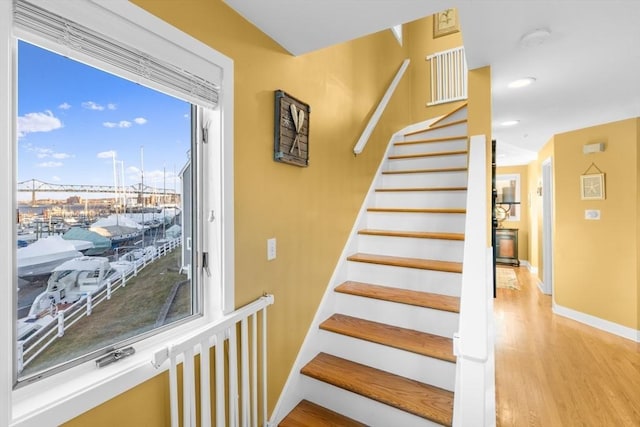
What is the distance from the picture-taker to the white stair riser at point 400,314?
1.84 meters

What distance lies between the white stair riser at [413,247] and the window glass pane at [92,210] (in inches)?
63.9

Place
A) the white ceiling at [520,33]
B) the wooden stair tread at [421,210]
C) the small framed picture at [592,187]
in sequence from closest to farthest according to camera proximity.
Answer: the white ceiling at [520,33], the wooden stair tread at [421,210], the small framed picture at [592,187]

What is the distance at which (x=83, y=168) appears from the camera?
3.12 feet

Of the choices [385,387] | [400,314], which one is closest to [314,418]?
[385,387]

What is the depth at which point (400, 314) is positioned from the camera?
198cm

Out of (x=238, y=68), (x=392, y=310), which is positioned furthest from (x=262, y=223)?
(x=392, y=310)

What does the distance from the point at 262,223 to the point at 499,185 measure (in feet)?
24.0

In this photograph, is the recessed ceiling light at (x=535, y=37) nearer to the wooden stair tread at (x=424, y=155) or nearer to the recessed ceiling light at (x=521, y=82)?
the recessed ceiling light at (x=521, y=82)

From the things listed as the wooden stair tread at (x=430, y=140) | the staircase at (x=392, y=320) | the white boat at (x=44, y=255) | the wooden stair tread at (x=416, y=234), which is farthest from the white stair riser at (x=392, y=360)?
the wooden stair tread at (x=430, y=140)

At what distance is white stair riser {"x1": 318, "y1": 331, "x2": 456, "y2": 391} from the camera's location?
165cm

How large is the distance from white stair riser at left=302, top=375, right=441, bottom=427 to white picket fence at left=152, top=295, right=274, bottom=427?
0.39 metres

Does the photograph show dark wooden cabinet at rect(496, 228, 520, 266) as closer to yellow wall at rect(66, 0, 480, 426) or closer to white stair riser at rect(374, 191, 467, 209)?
white stair riser at rect(374, 191, 467, 209)

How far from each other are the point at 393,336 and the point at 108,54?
190cm

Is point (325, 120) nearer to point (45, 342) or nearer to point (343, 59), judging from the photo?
point (343, 59)
